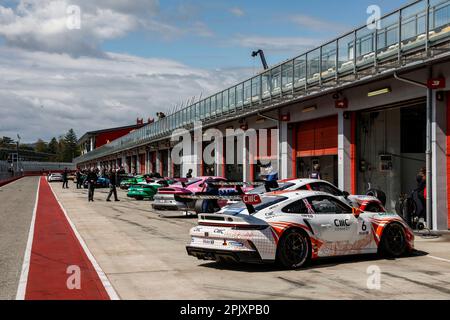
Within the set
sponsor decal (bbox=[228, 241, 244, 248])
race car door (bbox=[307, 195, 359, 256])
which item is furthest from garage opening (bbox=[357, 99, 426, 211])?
sponsor decal (bbox=[228, 241, 244, 248])

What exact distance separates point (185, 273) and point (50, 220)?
37.3 ft

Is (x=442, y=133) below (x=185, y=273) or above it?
above

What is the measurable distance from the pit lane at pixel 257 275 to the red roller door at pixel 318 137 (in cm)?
906

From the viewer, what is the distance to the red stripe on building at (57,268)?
789cm

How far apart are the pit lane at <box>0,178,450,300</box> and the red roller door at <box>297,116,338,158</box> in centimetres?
906

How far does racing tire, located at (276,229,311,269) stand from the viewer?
9836 millimetres

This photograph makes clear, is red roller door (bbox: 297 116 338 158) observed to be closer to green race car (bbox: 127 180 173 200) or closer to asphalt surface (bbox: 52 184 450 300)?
asphalt surface (bbox: 52 184 450 300)

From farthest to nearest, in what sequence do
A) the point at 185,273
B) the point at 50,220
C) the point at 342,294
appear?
the point at 50,220, the point at 185,273, the point at 342,294

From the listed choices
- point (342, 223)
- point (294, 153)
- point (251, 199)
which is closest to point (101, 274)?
point (251, 199)

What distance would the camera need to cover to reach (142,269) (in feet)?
32.9

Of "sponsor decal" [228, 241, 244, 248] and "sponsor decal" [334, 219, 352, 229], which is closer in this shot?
"sponsor decal" [228, 241, 244, 248]

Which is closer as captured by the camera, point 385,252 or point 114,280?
point 114,280
